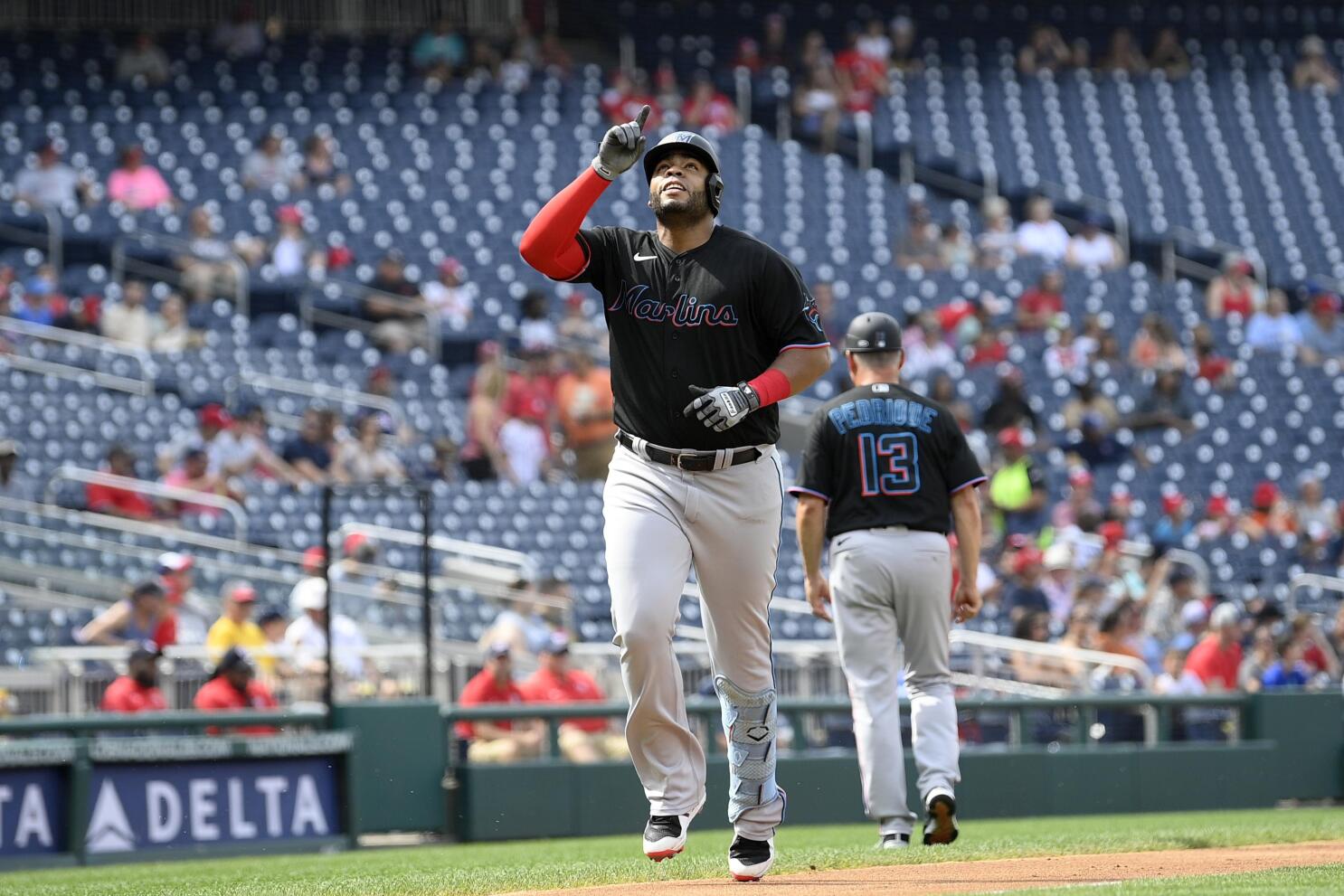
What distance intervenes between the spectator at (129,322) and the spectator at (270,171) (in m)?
3.00

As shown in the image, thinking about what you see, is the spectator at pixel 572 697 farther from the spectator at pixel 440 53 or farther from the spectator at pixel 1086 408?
the spectator at pixel 440 53

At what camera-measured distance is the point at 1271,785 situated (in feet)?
38.5

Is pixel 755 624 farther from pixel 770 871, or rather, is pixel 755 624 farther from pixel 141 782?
pixel 141 782

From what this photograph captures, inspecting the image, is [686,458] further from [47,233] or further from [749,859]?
[47,233]

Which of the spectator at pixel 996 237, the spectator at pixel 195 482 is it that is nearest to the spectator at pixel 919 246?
the spectator at pixel 996 237

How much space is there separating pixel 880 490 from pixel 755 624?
1752 millimetres

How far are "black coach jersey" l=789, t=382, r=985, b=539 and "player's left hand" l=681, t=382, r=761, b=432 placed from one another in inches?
74.4

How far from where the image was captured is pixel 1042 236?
2088 centimetres

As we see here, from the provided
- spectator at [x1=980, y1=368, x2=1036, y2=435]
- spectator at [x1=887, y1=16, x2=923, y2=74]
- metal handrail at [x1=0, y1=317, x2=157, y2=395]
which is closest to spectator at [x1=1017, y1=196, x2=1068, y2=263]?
spectator at [x1=887, y1=16, x2=923, y2=74]

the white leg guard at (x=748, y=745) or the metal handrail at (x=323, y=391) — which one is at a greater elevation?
the metal handrail at (x=323, y=391)

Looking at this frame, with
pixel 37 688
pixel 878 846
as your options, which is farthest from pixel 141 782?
pixel 878 846

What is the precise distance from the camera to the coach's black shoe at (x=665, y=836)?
17.6 feet

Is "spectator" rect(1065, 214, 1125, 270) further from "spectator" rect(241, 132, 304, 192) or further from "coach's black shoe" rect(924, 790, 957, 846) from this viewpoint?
"coach's black shoe" rect(924, 790, 957, 846)

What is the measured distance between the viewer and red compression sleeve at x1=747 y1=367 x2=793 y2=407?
528 centimetres
